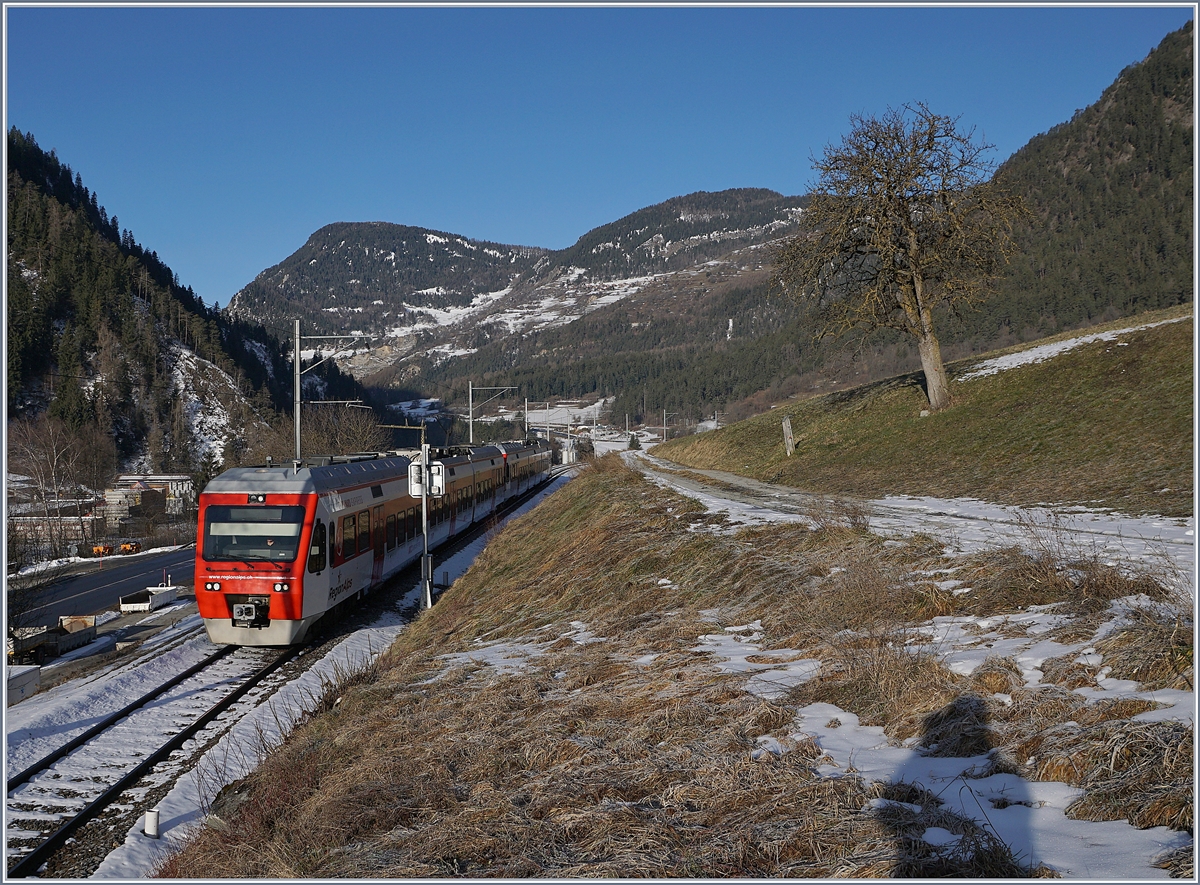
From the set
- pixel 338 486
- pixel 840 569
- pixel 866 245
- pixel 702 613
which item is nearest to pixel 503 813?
pixel 702 613

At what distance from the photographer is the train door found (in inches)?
774

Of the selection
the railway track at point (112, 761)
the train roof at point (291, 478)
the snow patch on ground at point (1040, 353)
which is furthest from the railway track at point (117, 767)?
the snow patch on ground at point (1040, 353)

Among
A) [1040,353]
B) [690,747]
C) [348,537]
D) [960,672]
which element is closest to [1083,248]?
[1040,353]

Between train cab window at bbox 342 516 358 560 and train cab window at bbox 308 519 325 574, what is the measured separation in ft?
4.00

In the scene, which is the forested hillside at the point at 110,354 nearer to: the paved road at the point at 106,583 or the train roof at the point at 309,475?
the paved road at the point at 106,583

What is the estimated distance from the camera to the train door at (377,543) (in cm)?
1965

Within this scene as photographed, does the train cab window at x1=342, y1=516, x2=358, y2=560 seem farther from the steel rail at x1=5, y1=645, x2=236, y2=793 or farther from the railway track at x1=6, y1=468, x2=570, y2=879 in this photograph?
the steel rail at x1=5, y1=645, x2=236, y2=793

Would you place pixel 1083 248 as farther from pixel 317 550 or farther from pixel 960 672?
pixel 960 672

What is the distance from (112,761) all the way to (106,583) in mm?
46261

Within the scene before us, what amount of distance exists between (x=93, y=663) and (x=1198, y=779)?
25.0 m

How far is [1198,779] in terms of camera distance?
374 centimetres

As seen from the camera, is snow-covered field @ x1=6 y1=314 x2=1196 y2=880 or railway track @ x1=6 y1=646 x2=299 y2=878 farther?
railway track @ x1=6 y1=646 x2=299 y2=878

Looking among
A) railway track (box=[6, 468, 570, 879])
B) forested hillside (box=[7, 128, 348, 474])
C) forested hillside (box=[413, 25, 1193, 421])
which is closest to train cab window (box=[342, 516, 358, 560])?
railway track (box=[6, 468, 570, 879])

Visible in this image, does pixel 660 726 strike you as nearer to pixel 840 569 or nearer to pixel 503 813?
pixel 503 813
